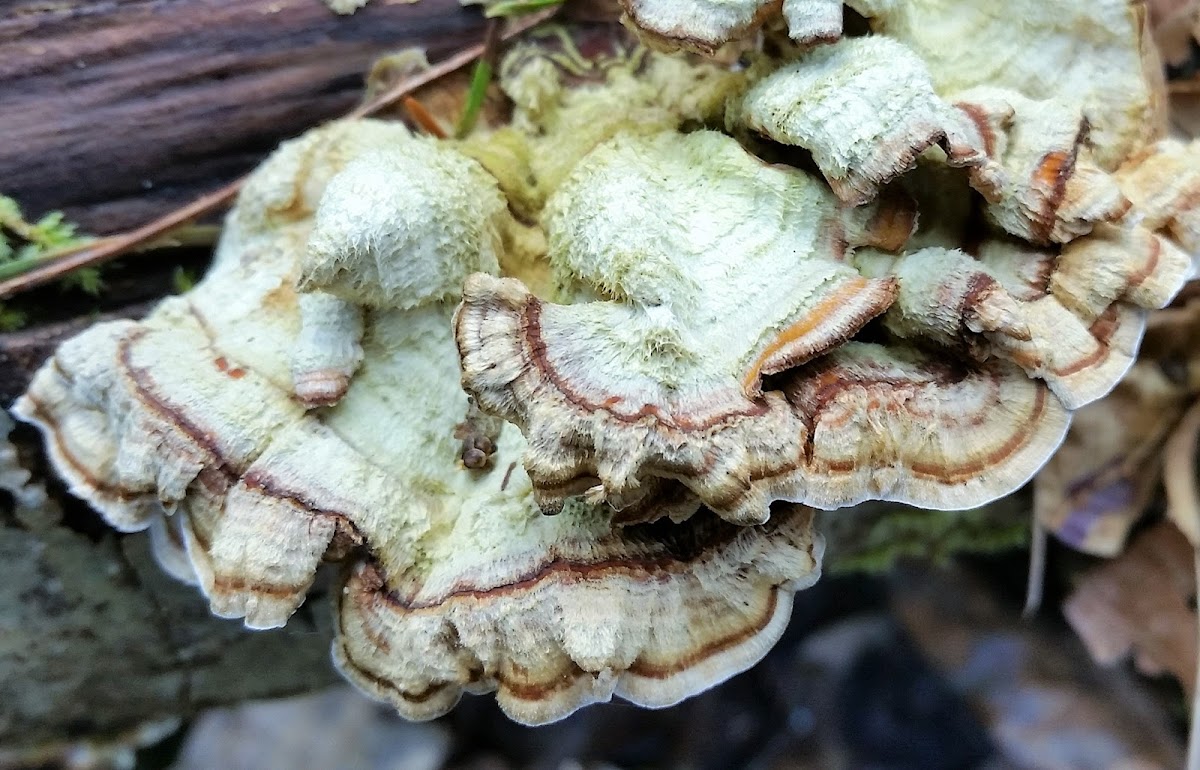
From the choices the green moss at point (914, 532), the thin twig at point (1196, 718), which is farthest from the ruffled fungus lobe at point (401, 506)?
the thin twig at point (1196, 718)

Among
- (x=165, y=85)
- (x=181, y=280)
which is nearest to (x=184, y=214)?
(x=181, y=280)

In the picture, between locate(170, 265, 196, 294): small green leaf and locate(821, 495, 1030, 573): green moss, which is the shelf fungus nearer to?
locate(170, 265, 196, 294): small green leaf

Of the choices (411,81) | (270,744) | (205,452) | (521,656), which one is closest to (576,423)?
(521,656)

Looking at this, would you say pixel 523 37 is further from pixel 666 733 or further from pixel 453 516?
pixel 666 733

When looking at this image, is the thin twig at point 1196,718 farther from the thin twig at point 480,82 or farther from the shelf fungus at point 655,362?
the thin twig at point 480,82

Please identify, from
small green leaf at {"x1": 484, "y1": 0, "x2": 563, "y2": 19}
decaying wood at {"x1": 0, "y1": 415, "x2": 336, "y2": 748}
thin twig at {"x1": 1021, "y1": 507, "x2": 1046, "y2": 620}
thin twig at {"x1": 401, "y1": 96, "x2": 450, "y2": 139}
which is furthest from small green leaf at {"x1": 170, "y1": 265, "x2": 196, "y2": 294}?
thin twig at {"x1": 1021, "y1": 507, "x2": 1046, "y2": 620}

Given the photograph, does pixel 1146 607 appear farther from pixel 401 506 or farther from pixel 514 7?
pixel 514 7

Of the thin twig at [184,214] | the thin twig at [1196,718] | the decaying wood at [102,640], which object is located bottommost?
the thin twig at [1196,718]
